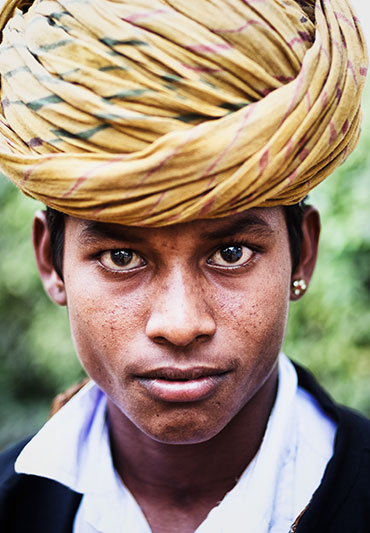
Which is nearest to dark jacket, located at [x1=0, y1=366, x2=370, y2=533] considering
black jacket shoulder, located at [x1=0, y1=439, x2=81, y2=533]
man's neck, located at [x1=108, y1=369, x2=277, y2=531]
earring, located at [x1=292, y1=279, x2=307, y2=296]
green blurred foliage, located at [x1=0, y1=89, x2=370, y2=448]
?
black jacket shoulder, located at [x1=0, y1=439, x2=81, y2=533]

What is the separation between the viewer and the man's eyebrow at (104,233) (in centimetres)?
164

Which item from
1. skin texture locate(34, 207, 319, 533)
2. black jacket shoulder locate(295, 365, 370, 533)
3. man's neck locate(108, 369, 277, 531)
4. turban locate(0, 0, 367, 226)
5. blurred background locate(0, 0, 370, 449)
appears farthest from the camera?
blurred background locate(0, 0, 370, 449)

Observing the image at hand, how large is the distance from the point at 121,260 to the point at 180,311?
0.26m

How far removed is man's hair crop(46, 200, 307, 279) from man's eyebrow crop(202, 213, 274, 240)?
0.44ft

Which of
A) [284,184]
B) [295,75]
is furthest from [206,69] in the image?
[284,184]

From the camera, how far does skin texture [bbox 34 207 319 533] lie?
1.60 meters

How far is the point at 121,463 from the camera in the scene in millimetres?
2180

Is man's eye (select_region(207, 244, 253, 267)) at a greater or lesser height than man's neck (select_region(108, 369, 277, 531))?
greater

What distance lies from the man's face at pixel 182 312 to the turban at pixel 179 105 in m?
0.11

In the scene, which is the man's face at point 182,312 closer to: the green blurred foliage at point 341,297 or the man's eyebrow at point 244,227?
the man's eyebrow at point 244,227

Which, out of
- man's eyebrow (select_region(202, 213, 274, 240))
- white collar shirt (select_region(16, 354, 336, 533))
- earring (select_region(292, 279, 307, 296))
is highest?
man's eyebrow (select_region(202, 213, 274, 240))

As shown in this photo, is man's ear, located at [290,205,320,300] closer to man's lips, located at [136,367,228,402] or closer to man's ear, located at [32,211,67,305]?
man's lips, located at [136,367,228,402]

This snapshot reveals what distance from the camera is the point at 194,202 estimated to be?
60.0 inches

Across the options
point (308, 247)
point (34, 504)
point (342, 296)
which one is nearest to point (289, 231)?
point (308, 247)
